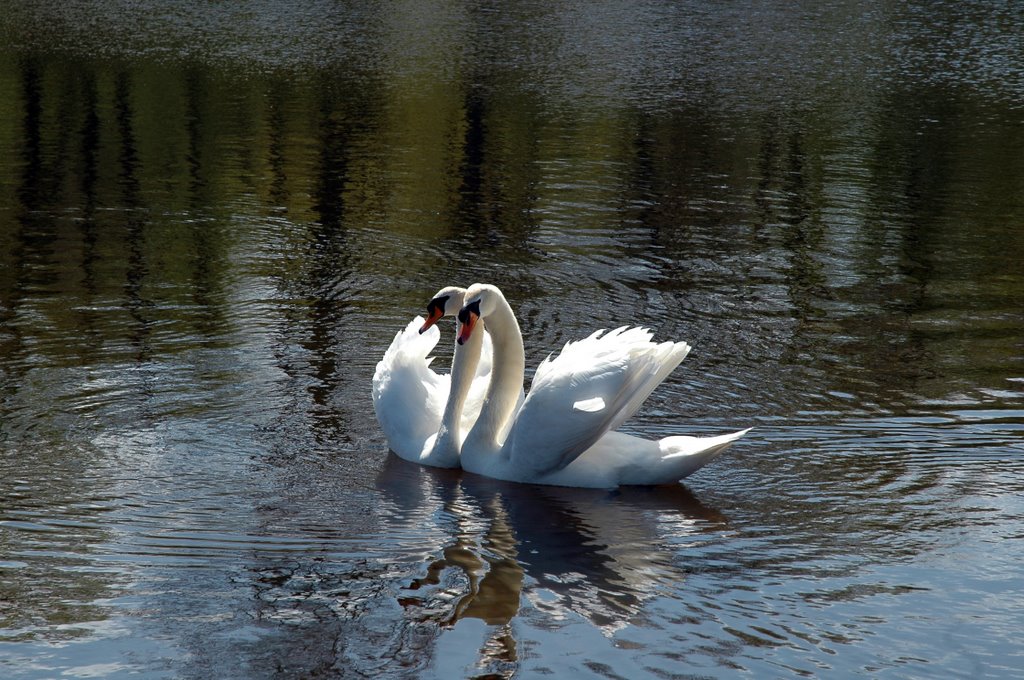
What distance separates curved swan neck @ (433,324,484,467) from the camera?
28.8ft

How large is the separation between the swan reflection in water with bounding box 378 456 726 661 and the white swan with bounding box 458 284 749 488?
4.8 inches

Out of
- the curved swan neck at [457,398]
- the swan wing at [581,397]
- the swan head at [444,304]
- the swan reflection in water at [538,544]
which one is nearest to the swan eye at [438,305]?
the swan head at [444,304]

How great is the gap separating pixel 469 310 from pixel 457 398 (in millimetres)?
655

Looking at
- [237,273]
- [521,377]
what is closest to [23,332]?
[237,273]

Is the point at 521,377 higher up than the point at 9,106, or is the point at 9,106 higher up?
the point at 9,106

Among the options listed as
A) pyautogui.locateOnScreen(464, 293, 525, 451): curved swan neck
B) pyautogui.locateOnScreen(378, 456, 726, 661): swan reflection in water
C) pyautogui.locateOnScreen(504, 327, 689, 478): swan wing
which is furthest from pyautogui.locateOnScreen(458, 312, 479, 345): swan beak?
pyautogui.locateOnScreen(378, 456, 726, 661): swan reflection in water

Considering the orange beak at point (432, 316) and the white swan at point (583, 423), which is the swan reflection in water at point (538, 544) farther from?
the orange beak at point (432, 316)

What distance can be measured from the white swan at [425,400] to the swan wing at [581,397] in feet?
2.05

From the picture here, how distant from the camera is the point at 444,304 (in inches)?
345

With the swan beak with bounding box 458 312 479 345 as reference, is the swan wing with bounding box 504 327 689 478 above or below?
below

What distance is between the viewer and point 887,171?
65.4 ft

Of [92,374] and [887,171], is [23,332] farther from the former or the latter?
[887,171]

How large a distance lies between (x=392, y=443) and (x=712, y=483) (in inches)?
87.7

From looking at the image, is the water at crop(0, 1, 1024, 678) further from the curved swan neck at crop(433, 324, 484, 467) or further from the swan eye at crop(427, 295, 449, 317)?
the swan eye at crop(427, 295, 449, 317)
